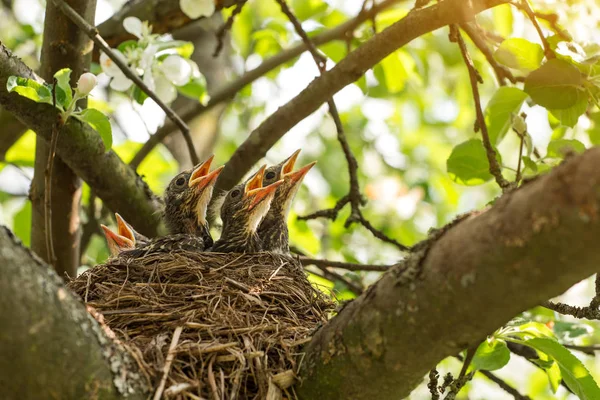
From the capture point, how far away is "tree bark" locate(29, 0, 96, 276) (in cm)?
359

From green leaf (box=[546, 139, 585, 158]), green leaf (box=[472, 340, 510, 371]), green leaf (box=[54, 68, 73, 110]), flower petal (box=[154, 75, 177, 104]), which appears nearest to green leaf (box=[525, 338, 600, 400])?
green leaf (box=[472, 340, 510, 371])

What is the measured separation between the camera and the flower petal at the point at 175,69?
3.85 meters

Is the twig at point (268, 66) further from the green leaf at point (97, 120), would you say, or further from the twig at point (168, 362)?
the twig at point (168, 362)

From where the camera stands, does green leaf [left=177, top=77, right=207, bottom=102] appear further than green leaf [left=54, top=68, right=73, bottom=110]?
Yes

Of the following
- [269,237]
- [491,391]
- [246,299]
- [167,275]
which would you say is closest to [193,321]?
[246,299]

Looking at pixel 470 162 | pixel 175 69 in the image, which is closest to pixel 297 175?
pixel 175 69

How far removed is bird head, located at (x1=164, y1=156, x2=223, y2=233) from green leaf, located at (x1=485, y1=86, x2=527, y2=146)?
6.00 feet

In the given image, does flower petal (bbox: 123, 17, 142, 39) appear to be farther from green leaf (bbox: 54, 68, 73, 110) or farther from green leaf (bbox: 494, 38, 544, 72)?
green leaf (bbox: 494, 38, 544, 72)

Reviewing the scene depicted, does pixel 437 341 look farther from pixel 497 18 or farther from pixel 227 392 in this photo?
pixel 497 18

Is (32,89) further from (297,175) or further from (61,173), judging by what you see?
(297,175)

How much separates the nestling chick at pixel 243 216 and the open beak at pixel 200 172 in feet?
0.67

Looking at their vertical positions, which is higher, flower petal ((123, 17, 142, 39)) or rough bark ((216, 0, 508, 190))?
flower petal ((123, 17, 142, 39))

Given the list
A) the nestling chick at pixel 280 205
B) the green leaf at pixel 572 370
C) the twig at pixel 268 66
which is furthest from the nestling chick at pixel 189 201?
the green leaf at pixel 572 370

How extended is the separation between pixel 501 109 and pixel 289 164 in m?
1.84
